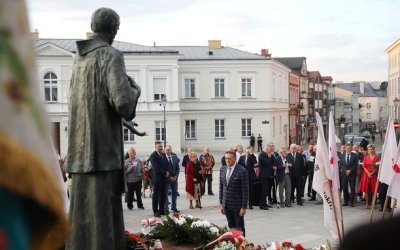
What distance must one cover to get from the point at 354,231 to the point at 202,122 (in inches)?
1972

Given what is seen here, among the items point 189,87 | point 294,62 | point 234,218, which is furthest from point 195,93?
point 234,218

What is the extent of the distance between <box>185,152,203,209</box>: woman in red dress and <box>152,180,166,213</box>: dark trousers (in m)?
1.43

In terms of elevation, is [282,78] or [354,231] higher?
[282,78]

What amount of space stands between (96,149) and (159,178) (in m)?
10.4

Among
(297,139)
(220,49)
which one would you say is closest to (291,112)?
(297,139)

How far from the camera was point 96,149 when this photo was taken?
15.9 ft

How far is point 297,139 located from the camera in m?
→ 67.2

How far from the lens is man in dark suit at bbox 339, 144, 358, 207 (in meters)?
16.4

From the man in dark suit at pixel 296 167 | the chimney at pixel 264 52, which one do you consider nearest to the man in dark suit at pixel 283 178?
the man in dark suit at pixel 296 167

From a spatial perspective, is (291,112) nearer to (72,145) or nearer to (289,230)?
(289,230)

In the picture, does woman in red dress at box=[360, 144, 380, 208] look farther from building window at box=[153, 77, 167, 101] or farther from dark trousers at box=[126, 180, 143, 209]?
building window at box=[153, 77, 167, 101]

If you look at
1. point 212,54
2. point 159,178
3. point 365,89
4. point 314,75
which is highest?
point 365,89

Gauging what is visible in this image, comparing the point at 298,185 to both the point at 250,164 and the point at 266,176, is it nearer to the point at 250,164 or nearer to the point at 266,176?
the point at 266,176

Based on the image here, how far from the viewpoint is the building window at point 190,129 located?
51.0 meters
